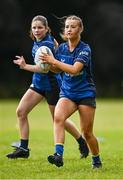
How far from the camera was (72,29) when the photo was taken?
946cm

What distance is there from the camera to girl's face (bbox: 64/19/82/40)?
9.45m

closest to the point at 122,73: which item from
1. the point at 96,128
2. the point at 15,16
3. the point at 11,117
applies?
the point at 15,16

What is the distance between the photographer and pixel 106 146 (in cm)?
1388

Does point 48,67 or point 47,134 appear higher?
point 48,67

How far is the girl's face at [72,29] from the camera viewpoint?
31.0ft

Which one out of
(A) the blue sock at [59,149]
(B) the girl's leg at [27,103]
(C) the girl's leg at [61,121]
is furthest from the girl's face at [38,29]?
(A) the blue sock at [59,149]

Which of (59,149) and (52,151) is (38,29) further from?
(52,151)

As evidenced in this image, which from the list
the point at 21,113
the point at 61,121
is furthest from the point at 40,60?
the point at 21,113

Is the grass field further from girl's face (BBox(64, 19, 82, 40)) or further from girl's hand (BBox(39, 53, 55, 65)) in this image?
girl's face (BBox(64, 19, 82, 40))

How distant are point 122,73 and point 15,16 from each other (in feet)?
24.0

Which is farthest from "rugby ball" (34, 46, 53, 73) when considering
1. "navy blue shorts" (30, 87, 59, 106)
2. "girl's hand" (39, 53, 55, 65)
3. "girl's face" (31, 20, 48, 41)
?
"navy blue shorts" (30, 87, 59, 106)

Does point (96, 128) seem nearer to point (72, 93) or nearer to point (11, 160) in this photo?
point (11, 160)

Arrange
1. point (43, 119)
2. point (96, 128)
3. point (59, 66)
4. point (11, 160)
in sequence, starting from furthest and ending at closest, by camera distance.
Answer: point (43, 119)
point (96, 128)
point (11, 160)
point (59, 66)

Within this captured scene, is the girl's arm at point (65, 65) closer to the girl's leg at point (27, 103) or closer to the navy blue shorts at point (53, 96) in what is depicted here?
the navy blue shorts at point (53, 96)
